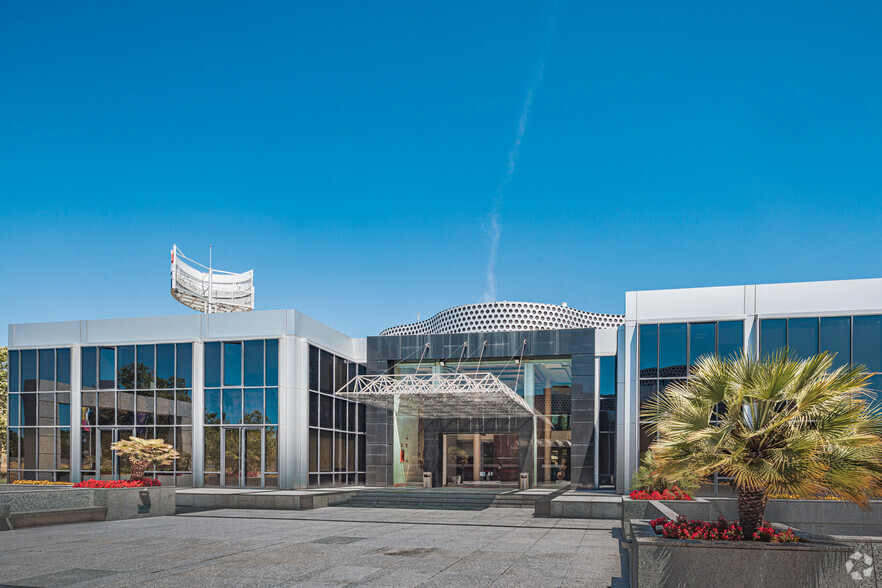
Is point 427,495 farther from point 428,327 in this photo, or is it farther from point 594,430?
point 428,327

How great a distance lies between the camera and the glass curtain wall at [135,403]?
29.7m

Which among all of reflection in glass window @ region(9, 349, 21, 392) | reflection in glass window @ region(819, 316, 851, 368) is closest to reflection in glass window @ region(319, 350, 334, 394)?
reflection in glass window @ region(9, 349, 21, 392)

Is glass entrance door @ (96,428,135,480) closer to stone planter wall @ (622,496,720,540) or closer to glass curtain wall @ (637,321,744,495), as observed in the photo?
glass curtain wall @ (637,321,744,495)

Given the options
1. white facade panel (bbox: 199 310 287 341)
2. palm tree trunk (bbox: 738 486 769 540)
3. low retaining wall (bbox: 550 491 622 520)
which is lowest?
low retaining wall (bbox: 550 491 622 520)

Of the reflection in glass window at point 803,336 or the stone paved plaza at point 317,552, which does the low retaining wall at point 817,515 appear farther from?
the reflection in glass window at point 803,336

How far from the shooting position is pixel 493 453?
33.3 m

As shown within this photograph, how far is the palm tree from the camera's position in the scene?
29.0ft

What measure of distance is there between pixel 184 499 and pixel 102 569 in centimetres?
1375

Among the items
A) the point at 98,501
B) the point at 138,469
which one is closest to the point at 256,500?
the point at 138,469

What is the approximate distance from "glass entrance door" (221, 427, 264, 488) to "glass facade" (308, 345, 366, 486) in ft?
7.27

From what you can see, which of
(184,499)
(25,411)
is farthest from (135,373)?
(184,499)

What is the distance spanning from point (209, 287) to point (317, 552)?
25738mm

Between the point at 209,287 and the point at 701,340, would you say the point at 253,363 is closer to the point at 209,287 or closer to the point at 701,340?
the point at 209,287

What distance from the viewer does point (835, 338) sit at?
2594 cm
